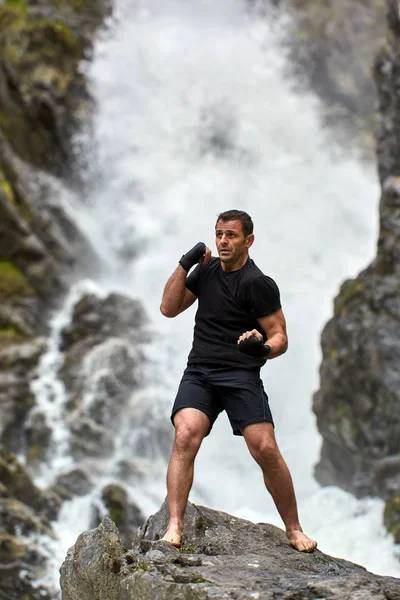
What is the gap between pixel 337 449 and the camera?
1498cm

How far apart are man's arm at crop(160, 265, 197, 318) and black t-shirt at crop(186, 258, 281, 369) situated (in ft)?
0.52

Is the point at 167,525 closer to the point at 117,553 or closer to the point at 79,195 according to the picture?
the point at 117,553

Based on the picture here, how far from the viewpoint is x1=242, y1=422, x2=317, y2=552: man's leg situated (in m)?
4.57

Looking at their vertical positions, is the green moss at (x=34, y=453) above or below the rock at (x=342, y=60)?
below

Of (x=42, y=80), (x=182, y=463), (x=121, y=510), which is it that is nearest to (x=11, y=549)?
(x=121, y=510)

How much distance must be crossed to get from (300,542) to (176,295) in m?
1.87

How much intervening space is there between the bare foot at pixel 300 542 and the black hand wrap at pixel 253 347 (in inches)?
52.0

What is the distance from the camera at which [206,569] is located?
377 cm

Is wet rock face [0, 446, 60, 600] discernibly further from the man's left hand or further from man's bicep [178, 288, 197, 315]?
the man's left hand

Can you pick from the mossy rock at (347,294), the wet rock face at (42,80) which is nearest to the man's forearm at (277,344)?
the mossy rock at (347,294)

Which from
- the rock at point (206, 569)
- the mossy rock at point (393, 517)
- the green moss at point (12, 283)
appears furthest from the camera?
the green moss at point (12, 283)

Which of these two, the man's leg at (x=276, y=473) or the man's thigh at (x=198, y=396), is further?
the man's thigh at (x=198, y=396)

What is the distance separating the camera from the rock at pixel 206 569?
11.1ft

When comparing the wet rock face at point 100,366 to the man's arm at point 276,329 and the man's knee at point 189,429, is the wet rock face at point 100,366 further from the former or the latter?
the man's arm at point 276,329
